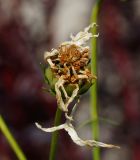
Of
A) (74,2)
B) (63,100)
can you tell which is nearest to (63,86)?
(63,100)

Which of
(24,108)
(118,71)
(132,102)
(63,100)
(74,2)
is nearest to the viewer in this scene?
(63,100)

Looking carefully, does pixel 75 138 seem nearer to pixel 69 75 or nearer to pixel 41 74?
pixel 69 75

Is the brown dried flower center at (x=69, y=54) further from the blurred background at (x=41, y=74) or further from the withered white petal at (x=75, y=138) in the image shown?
the blurred background at (x=41, y=74)

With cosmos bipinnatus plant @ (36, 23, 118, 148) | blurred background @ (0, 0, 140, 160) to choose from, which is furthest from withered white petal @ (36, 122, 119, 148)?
blurred background @ (0, 0, 140, 160)

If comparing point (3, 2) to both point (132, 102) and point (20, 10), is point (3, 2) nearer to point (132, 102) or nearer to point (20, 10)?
point (20, 10)

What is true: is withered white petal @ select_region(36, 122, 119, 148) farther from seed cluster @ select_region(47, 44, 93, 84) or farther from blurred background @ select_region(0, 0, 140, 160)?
blurred background @ select_region(0, 0, 140, 160)
